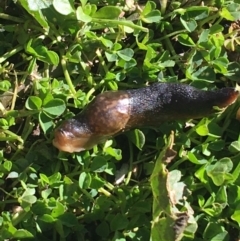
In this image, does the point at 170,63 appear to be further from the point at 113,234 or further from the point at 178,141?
the point at 113,234

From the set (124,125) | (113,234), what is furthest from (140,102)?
(113,234)

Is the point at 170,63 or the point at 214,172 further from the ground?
the point at 170,63

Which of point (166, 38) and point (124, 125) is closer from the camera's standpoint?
point (124, 125)

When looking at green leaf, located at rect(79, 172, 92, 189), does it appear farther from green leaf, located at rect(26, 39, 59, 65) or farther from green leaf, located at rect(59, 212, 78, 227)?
green leaf, located at rect(26, 39, 59, 65)

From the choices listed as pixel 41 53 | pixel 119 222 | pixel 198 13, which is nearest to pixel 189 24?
pixel 198 13

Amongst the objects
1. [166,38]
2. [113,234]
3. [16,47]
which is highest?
[16,47]

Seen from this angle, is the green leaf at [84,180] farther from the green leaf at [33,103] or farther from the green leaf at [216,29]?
the green leaf at [216,29]

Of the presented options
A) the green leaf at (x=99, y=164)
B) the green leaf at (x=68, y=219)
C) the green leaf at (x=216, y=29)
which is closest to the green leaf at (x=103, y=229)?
the green leaf at (x=68, y=219)

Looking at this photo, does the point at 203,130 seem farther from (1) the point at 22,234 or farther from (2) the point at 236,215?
(1) the point at 22,234
